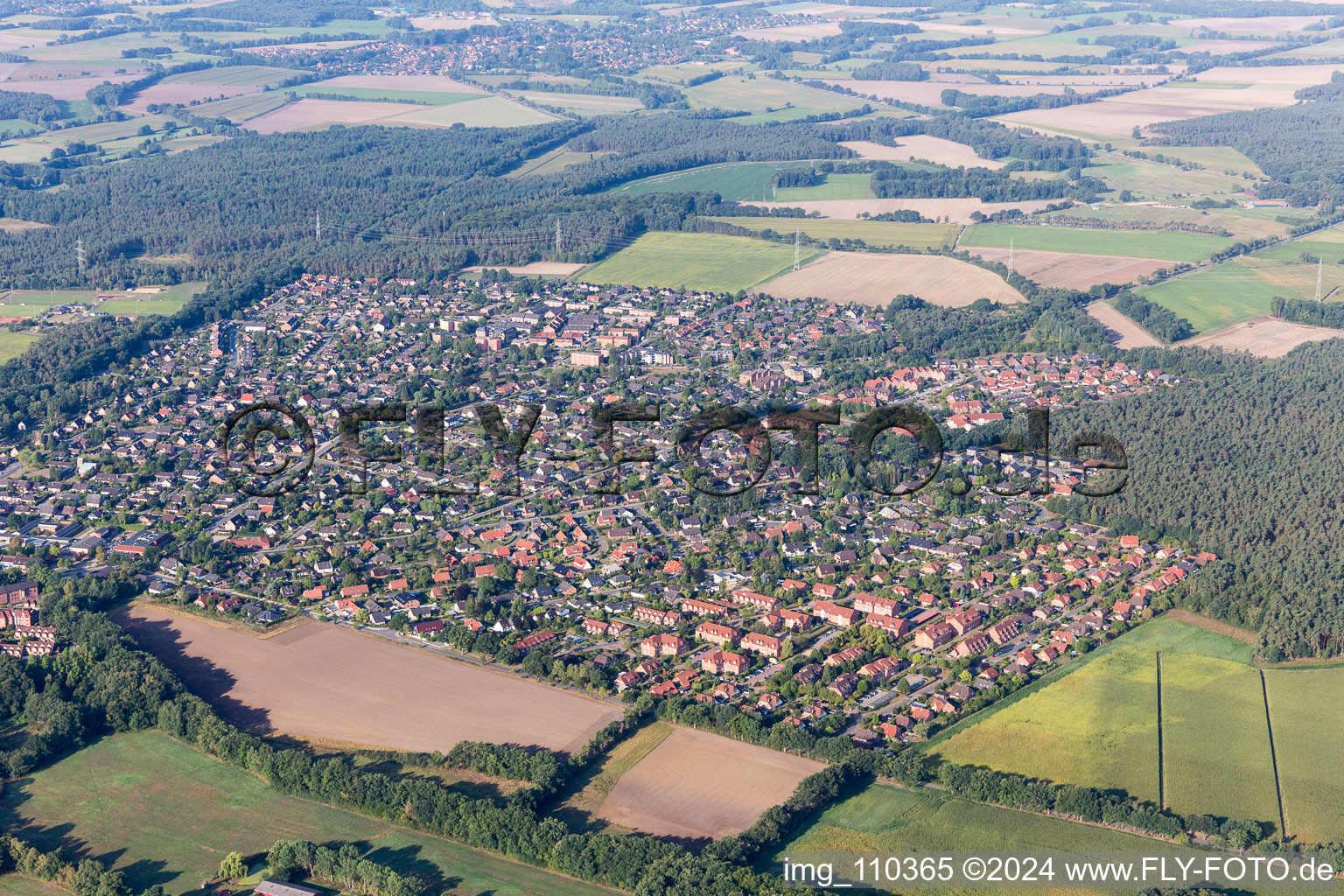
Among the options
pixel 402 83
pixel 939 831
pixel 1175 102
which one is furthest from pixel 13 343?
pixel 1175 102

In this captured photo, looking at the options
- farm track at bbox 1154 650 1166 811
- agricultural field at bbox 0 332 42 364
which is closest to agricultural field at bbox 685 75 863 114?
agricultural field at bbox 0 332 42 364

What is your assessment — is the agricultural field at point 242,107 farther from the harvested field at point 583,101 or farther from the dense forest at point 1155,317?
the dense forest at point 1155,317

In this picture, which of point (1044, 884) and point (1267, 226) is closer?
point (1044, 884)

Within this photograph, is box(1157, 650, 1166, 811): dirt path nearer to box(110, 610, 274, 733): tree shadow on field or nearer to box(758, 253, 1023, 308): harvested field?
box(110, 610, 274, 733): tree shadow on field

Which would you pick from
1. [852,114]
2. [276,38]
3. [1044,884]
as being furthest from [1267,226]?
[276,38]

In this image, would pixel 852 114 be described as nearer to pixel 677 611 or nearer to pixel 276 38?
pixel 276 38

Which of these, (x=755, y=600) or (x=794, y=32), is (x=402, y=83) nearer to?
(x=794, y=32)
